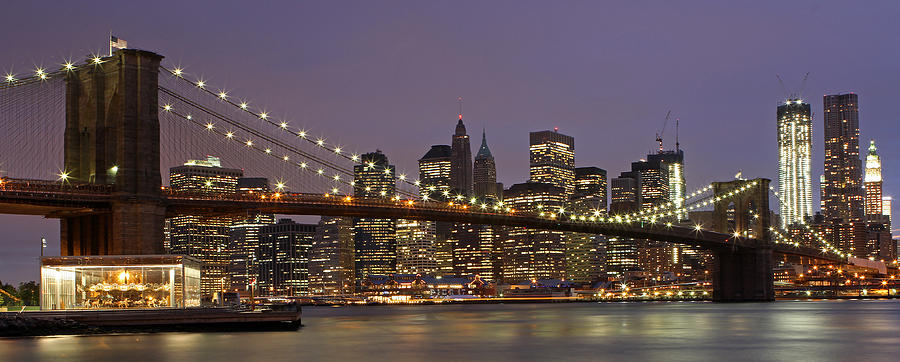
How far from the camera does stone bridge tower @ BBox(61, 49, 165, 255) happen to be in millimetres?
54875

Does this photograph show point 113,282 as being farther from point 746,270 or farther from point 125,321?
point 746,270

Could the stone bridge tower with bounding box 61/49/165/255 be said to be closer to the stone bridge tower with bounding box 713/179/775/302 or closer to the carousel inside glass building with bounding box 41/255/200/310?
the carousel inside glass building with bounding box 41/255/200/310

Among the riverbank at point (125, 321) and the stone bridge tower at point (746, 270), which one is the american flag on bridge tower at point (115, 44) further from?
the stone bridge tower at point (746, 270)

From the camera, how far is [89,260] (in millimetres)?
50469

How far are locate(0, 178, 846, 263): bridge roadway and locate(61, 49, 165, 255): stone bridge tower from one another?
1.00 metres

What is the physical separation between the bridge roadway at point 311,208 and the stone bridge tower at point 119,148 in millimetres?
995

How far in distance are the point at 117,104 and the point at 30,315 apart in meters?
12.5

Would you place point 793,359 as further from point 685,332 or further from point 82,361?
point 82,361

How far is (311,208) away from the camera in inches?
2680

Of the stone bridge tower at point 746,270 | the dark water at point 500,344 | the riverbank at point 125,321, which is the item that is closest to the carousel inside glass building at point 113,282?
the riverbank at point 125,321

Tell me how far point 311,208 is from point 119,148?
51.1 ft

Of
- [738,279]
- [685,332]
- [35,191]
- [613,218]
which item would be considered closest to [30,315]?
[35,191]

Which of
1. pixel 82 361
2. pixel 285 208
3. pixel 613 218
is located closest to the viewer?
pixel 82 361

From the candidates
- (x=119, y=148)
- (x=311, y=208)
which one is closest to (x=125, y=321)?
(x=119, y=148)
